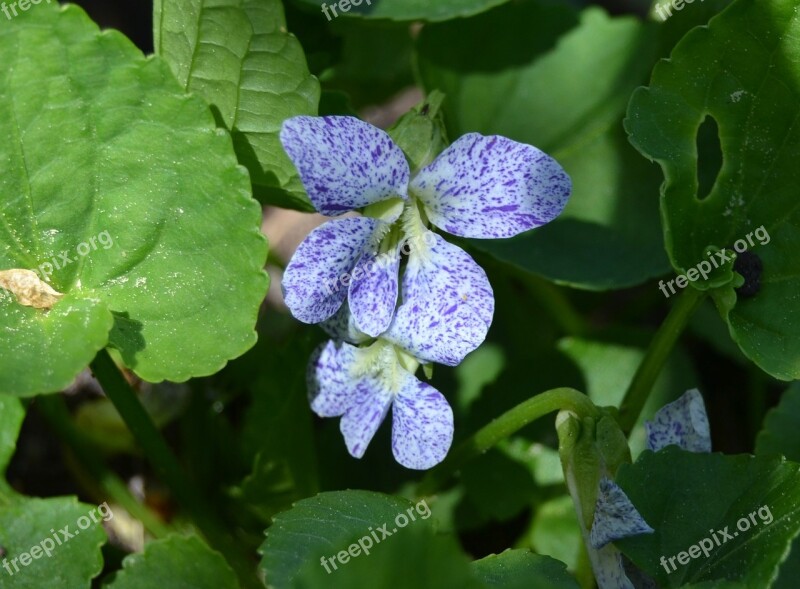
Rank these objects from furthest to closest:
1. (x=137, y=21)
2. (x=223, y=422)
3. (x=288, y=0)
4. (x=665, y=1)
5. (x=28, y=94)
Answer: (x=137, y=21)
(x=665, y=1)
(x=223, y=422)
(x=288, y=0)
(x=28, y=94)

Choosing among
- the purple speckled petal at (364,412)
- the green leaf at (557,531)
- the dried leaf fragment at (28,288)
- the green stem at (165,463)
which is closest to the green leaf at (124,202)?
the dried leaf fragment at (28,288)

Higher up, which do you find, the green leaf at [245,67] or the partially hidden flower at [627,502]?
the green leaf at [245,67]

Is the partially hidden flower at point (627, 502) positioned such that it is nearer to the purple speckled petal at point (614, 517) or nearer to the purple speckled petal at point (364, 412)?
the purple speckled petal at point (614, 517)

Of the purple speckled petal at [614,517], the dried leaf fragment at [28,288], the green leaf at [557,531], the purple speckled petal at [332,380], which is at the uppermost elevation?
the purple speckled petal at [614,517]

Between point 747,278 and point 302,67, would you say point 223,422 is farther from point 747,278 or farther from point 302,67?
Result: point 747,278

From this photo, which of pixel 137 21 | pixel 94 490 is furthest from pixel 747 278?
pixel 137 21

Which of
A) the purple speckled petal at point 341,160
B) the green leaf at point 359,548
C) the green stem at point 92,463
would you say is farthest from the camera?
the green stem at point 92,463

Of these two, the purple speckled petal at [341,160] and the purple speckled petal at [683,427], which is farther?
the purple speckled petal at [683,427]
